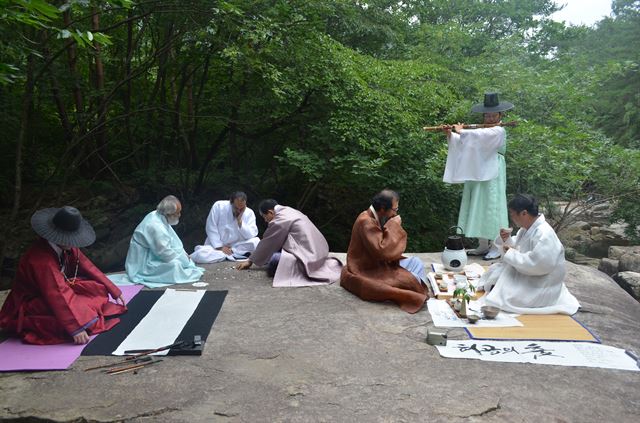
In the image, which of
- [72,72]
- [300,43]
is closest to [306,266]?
[300,43]

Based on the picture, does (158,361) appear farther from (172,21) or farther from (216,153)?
(216,153)

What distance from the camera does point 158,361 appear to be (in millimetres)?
3729

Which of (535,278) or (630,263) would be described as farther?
(630,263)

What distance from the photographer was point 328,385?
11.0 ft

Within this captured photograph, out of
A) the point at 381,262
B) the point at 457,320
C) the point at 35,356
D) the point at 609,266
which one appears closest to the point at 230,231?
the point at 381,262

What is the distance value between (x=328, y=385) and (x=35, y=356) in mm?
2294

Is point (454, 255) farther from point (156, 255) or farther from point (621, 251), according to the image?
point (621, 251)

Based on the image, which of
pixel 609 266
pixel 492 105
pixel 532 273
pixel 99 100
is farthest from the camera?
pixel 609 266

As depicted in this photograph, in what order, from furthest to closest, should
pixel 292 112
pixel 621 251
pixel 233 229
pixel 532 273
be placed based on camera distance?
pixel 621 251, pixel 292 112, pixel 233 229, pixel 532 273

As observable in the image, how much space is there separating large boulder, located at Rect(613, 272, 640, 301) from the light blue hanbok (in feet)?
23.2

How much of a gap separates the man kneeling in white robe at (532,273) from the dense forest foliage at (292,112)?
3.41 meters

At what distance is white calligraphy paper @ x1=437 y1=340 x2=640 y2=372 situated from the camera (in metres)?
3.63

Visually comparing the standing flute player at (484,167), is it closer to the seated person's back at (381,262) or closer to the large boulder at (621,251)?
the seated person's back at (381,262)

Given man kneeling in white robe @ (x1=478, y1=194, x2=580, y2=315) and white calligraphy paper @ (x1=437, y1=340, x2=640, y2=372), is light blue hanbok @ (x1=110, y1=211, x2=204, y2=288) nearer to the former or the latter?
white calligraphy paper @ (x1=437, y1=340, x2=640, y2=372)
